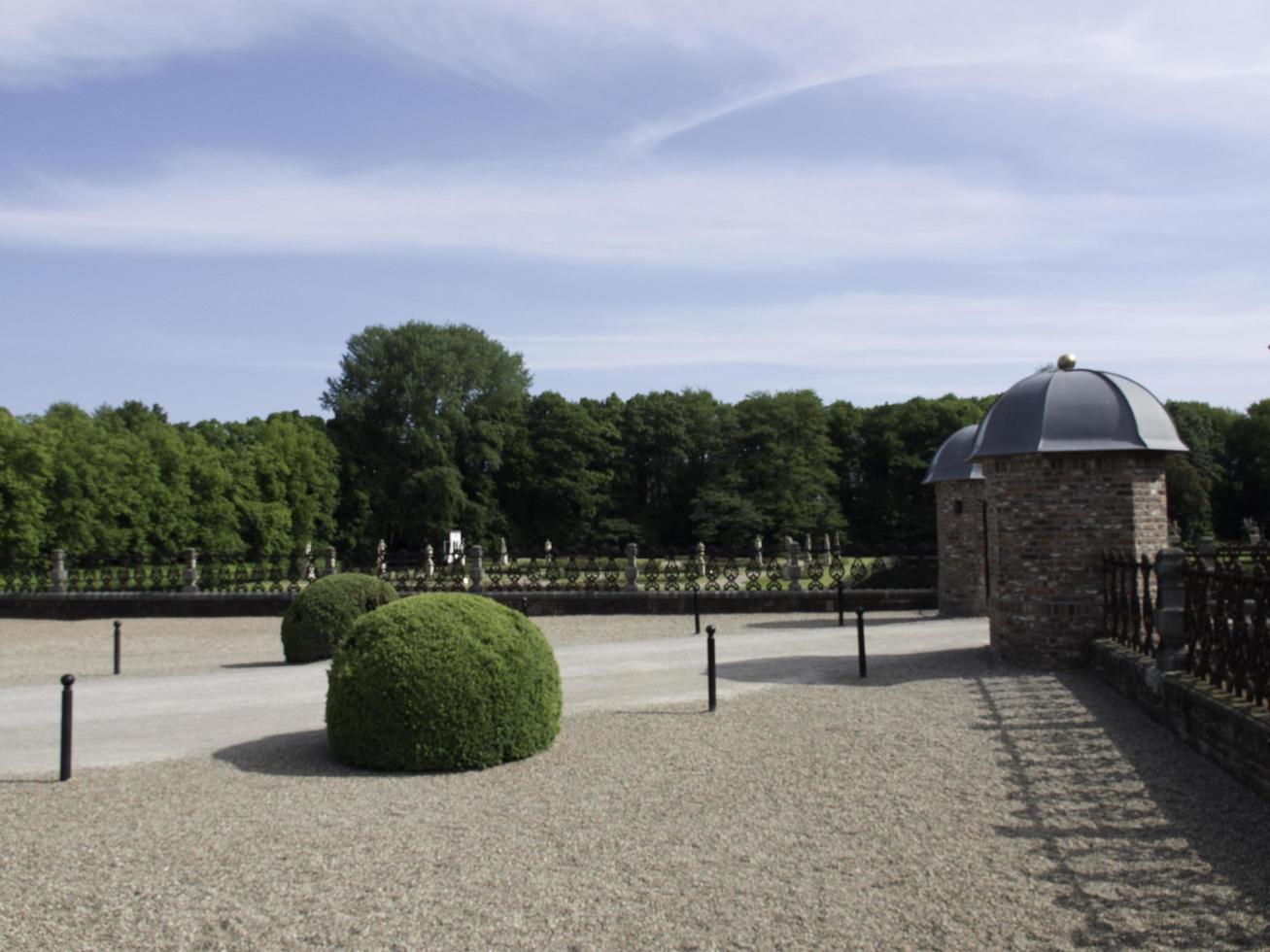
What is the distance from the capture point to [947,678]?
1198 centimetres

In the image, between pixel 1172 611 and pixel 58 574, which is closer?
pixel 1172 611

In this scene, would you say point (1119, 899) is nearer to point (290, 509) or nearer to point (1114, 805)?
point (1114, 805)

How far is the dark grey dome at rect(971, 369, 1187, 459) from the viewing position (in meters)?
12.3

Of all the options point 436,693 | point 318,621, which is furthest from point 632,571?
point 436,693

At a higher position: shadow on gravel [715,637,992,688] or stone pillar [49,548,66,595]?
stone pillar [49,548,66,595]

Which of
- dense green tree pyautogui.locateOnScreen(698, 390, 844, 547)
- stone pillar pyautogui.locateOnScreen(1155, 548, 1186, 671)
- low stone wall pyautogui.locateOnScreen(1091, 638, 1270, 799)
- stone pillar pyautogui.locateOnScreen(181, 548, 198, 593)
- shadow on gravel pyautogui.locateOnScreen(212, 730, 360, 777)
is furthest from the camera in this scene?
dense green tree pyautogui.locateOnScreen(698, 390, 844, 547)

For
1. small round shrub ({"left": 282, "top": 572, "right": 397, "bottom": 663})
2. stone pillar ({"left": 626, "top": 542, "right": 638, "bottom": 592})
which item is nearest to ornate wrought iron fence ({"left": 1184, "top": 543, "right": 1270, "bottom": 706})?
small round shrub ({"left": 282, "top": 572, "right": 397, "bottom": 663})

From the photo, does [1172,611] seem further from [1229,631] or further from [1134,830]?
[1134,830]

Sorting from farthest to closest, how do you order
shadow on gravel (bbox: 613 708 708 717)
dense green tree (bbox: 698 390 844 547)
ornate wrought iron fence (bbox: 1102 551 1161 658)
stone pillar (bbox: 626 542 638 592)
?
1. dense green tree (bbox: 698 390 844 547)
2. stone pillar (bbox: 626 542 638 592)
3. ornate wrought iron fence (bbox: 1102 551 1161 658)
4. shadow on gravel (bbox: 613 708 708 717)

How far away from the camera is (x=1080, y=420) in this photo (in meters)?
12.5

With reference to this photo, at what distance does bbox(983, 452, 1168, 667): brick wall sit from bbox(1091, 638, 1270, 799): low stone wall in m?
1.73

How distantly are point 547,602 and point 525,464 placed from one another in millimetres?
37687

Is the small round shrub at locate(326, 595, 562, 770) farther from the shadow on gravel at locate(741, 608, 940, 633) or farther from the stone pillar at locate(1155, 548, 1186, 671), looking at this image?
the shadow on gravel at locate(741, 608, 940, 633)

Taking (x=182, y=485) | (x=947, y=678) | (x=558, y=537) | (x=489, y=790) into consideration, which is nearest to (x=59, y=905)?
(x=489, y=790)
